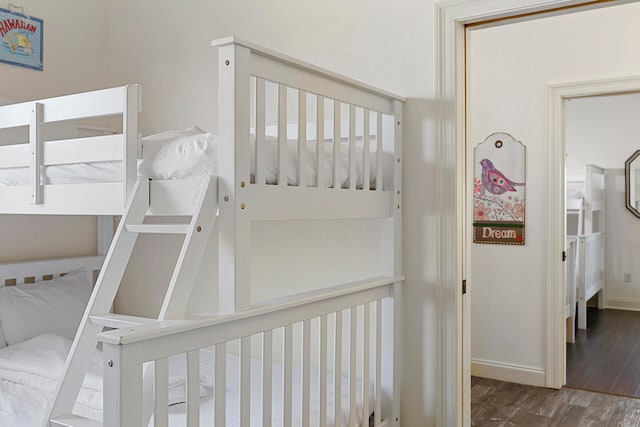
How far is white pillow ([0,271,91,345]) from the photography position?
8.93ft

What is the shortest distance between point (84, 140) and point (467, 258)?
4.88ft

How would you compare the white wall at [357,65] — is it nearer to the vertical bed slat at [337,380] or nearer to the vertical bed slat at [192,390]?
the vertical bed slat at [337,380]

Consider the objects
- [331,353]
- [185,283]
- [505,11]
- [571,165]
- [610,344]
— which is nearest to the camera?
[185,283]

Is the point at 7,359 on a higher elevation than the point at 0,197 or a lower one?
lower

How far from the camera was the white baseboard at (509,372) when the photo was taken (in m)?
3.56

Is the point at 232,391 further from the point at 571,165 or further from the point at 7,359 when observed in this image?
the point at 571,165

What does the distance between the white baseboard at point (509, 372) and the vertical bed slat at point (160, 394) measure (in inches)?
112

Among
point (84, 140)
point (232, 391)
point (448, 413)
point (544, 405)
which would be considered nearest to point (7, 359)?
point (232, 391)

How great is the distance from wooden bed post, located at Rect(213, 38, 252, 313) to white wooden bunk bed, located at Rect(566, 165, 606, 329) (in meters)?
4.17

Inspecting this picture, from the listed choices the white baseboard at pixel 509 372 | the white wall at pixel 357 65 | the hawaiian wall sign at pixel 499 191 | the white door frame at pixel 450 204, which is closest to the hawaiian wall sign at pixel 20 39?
the white wall at pixel 357 65

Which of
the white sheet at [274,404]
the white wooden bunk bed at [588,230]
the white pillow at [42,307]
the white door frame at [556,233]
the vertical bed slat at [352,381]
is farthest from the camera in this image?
the white wooden bunk bed at [588,230]

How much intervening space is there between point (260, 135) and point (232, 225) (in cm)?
27

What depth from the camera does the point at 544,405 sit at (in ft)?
10.6

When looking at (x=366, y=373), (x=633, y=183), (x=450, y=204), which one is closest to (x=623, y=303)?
(x=633, y=183)
